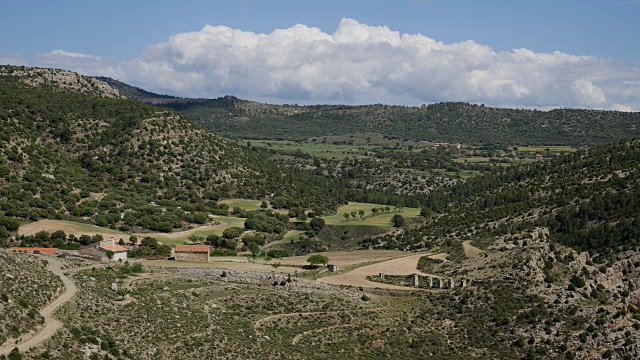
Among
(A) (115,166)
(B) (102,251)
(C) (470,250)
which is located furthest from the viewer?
(A) (115,166)

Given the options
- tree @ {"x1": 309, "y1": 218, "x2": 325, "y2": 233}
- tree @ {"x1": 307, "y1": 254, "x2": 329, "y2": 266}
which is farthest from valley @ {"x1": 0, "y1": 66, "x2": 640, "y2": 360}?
tree @ {"x1": 309, "y1": 218, "x2": 325, "y2": 233}

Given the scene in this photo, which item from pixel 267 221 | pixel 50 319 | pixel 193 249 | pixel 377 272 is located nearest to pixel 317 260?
pixel 377 272

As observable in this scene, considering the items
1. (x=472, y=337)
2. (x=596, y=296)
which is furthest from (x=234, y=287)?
(x=596, y=296)

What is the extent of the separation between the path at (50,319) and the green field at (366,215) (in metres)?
76.4

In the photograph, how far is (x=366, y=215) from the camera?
522 ft

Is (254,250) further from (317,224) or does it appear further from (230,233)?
(317,224)

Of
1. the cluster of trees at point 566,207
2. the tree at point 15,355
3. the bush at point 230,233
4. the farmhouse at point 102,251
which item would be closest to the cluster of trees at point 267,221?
the bush at point 230,233

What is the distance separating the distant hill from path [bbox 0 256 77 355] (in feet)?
142

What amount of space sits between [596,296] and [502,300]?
1123 centimetres

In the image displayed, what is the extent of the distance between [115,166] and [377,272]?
81.5 m

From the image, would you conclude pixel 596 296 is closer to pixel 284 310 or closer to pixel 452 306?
pixel 452 306

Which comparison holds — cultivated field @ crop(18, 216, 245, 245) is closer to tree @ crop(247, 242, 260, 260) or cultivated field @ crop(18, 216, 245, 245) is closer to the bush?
the bush

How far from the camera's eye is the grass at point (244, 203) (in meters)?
152

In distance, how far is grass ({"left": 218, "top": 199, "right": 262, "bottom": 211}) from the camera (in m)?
152
